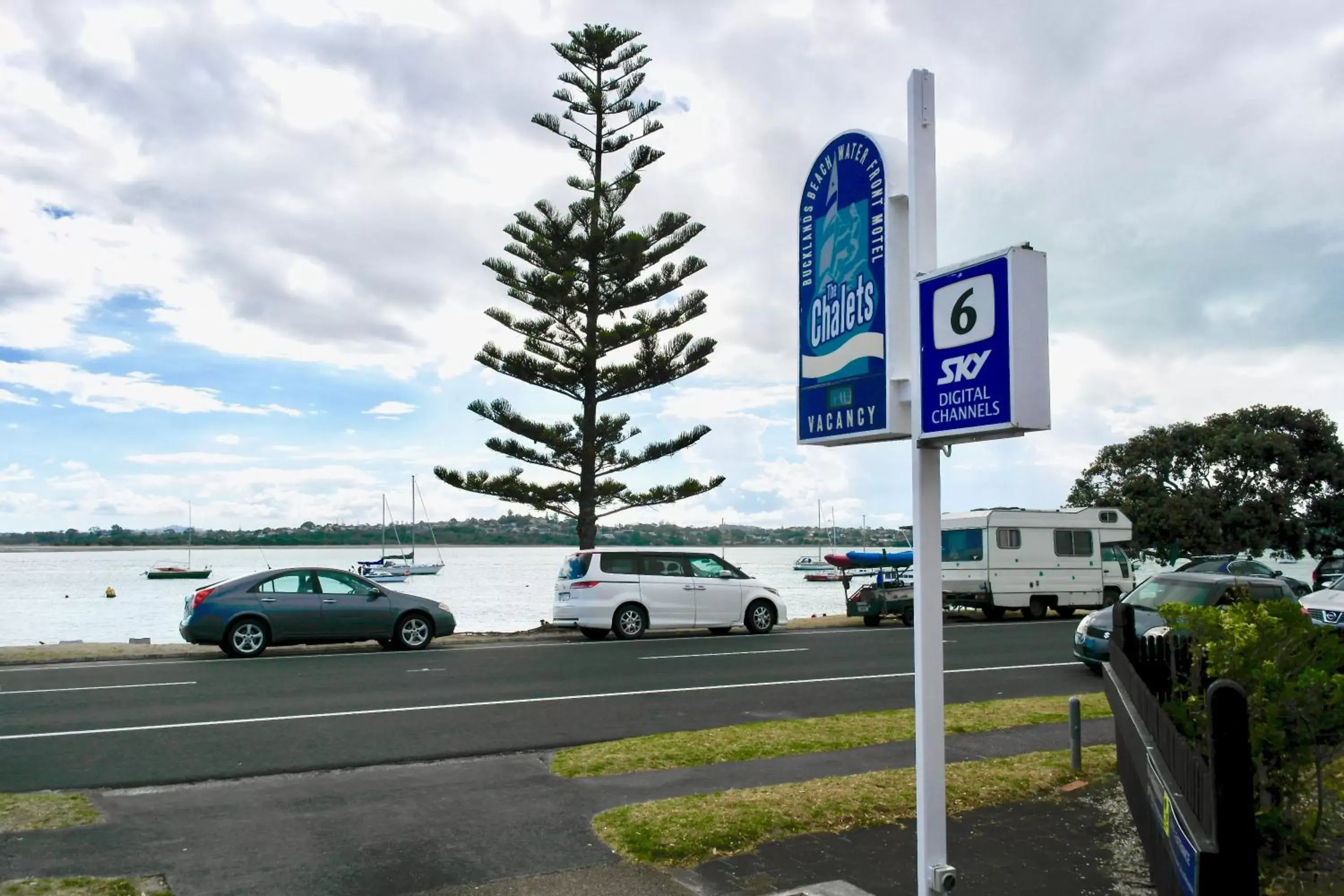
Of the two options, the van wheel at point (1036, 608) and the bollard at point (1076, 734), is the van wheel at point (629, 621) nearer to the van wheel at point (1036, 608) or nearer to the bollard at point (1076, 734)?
the van wheel at point (1036, 608)

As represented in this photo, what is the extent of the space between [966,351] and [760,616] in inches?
678

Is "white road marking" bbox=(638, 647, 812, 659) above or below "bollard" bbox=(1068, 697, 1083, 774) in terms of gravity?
below

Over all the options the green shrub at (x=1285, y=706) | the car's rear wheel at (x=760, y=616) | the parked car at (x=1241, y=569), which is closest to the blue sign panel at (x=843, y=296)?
the green shrub at (x=1285, y=706)

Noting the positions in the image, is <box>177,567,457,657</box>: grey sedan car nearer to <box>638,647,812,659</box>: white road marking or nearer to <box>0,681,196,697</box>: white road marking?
<box>0,681,196,697</box>: white road marking

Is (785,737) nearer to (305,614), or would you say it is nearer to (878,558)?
(305,614)

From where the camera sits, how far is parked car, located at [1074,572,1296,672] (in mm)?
13734

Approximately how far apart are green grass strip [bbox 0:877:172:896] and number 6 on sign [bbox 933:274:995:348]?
4.52 metres

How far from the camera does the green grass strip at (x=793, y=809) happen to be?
240 inches

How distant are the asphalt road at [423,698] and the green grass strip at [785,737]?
2.21 ft

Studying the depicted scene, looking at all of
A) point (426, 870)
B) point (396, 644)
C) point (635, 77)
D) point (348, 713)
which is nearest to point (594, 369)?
point (635, 77)

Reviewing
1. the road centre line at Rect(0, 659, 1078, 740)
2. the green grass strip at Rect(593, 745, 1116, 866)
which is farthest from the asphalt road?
the green grass strip at Rect(593, 745, 1116, 866)

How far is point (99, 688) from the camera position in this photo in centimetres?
1281

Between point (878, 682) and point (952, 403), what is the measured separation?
10057 millimetres

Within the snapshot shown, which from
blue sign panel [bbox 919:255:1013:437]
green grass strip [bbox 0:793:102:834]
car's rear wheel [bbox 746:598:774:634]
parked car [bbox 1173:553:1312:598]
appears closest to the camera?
blue sign panel [bbox 919:255:1013:437]
